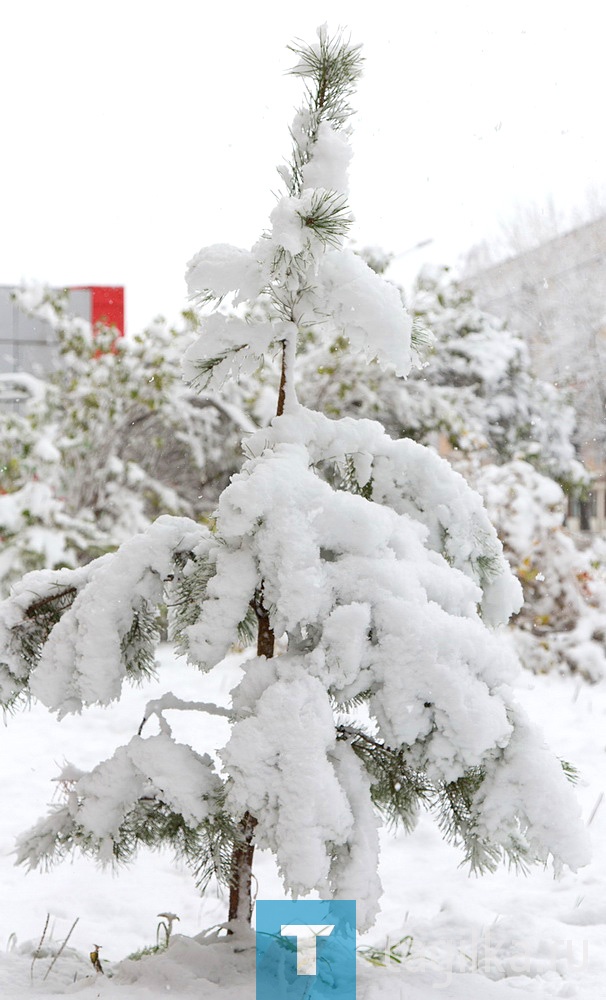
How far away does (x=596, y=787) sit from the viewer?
2.90 metres

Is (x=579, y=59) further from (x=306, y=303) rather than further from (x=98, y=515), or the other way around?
(x=306, y=303)

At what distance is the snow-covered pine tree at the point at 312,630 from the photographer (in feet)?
3.90

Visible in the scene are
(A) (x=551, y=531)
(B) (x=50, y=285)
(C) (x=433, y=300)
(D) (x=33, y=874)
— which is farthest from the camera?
(C) (x=433, y=300)

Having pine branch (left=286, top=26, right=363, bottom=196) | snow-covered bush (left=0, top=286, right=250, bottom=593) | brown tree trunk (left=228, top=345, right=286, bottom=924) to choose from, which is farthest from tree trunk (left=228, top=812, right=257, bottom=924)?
snow-covered bush (left=0, top=286, right=250, bottom=593)

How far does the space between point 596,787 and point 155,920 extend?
153 cm

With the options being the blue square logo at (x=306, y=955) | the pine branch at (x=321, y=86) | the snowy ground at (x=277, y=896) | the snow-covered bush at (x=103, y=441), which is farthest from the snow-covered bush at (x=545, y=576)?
the pine branch at (x=321, y=86)

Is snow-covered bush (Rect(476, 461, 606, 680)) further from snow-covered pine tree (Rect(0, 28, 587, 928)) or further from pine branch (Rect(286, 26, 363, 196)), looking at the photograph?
pine branch (Rect(286, 26, 363, 196))

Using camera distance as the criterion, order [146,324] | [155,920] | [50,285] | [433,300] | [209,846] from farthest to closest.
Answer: [433,300] < [50,285] < [146,324] < [155,920] < [209,846]

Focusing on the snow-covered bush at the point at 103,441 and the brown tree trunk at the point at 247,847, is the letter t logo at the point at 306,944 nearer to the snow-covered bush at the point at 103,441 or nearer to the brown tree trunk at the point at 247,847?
the brown tree trunk at the point at 247,847

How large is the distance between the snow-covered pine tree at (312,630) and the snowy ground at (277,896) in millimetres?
198

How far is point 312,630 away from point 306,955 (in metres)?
0.72

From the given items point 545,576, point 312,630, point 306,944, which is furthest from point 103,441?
point 312,630

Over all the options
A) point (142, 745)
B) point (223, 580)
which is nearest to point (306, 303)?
point (223, 580)

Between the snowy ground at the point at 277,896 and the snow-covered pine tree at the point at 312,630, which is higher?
the snow-covered pine tree at the point at 312,630
